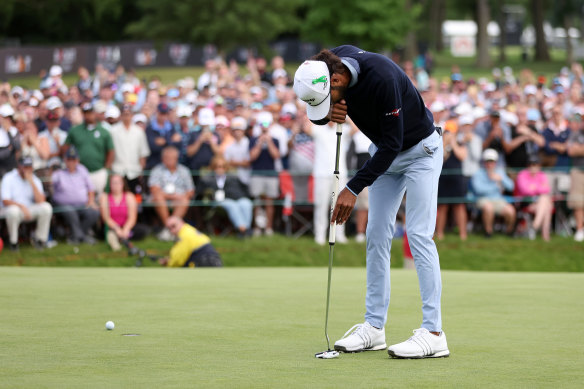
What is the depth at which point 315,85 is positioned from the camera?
233 inches

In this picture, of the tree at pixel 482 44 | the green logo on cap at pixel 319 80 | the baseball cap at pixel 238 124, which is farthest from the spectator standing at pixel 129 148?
the tree at pixel 482 44

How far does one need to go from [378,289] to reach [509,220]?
11.2m

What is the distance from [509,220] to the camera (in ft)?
57.0

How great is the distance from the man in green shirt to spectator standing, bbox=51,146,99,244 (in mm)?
443

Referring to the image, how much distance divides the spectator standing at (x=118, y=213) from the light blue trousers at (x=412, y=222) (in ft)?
31.6

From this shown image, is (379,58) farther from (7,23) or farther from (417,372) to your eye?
(7,23)

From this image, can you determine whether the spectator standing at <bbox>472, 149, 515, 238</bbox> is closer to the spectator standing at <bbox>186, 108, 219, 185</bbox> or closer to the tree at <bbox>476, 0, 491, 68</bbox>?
the spectator standing at <bbox>186, 108, 219, 185</bbox>

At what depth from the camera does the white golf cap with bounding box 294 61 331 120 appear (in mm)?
5906

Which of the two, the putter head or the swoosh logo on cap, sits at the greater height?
the swoosh logo on cap

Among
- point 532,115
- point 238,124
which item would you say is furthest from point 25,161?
point 532,115

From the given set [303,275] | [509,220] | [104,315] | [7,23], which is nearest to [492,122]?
[509,220]

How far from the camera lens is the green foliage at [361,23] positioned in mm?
58562

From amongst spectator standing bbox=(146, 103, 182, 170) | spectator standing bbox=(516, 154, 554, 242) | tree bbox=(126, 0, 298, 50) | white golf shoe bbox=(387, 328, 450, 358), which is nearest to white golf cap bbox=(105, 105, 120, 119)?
spectator standing bbox=(146, 103, 182, 170)

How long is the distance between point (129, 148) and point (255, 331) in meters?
10.3
